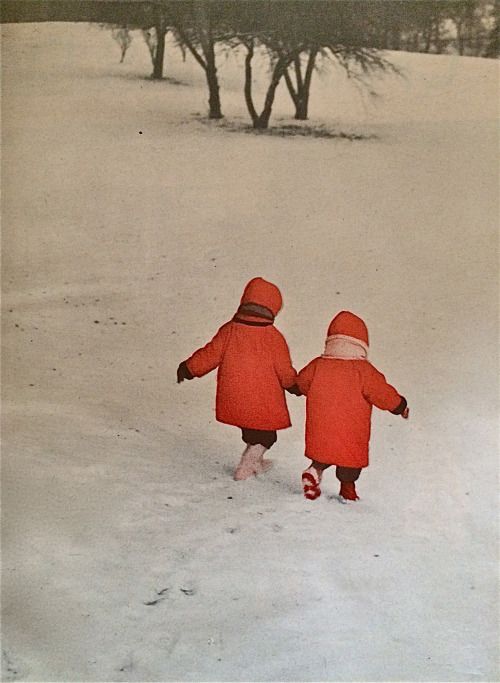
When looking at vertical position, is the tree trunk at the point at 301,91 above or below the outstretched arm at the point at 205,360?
above

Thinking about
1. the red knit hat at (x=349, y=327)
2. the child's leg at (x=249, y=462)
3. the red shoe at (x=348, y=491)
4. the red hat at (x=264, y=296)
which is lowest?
the red shoe at (x=348, y=491)

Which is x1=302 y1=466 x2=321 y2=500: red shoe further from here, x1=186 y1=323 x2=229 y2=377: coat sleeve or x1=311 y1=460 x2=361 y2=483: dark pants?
x1=186 y1=323 x2=229 y2=377: coat sleeve

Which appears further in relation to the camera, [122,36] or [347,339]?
[122,36]

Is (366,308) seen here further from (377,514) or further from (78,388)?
(78,388)

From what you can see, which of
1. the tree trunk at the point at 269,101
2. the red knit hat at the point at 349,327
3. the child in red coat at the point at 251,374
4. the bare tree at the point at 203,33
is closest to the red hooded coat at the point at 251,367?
the child in red coat at the point at 251,374

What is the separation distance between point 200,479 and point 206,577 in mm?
213

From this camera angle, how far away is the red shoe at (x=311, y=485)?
1.80 meters

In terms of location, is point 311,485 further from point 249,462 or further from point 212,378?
point 212,378

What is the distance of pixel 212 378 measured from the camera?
74.0 inches

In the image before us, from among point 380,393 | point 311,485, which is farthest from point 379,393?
point 311,485

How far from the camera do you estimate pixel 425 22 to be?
198 cm

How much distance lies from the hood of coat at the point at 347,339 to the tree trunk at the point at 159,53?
71 cm

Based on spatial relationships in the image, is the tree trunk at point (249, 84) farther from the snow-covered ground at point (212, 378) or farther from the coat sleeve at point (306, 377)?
the coat sleeve at point (306, 377)

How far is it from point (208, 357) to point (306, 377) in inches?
8.7
